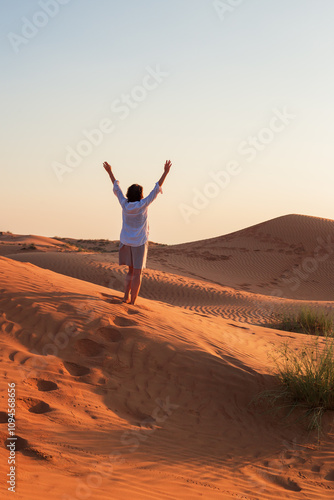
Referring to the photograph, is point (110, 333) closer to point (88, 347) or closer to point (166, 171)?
point (88, 347)

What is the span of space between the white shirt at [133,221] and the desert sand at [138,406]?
1.12 meters

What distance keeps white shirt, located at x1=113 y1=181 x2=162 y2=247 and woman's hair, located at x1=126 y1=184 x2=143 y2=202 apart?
8 centimetres

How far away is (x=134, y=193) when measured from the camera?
758 centimetres

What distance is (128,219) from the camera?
760cm

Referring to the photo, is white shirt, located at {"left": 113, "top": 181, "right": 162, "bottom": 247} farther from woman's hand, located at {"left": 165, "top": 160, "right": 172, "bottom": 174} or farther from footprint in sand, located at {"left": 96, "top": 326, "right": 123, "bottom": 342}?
footprint in sand, located at {"left": 96, "top": 326, "right": 123, "bottom": 342}

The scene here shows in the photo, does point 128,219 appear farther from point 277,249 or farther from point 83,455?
point 277,249

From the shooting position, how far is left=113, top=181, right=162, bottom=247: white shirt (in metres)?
7.48

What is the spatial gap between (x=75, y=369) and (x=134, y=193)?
3046mm

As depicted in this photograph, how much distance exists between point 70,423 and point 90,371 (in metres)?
1.30

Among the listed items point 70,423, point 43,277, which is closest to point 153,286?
point 43,277

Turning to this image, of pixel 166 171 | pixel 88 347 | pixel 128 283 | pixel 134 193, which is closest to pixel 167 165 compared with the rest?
pixel 166 171

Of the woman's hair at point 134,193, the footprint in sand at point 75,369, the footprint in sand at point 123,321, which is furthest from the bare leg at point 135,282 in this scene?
the footprint in sand at point 75,369

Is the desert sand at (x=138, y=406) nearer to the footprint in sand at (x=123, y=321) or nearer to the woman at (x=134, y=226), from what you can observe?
the footprint in sand at (x=123, y=321)

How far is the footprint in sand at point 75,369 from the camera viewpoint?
5.67m
